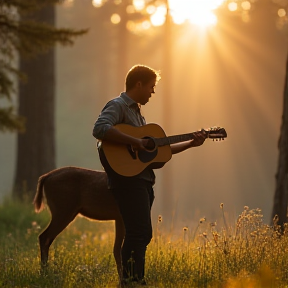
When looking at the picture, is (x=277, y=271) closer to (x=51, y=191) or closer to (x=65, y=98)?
(x=51, y=191)

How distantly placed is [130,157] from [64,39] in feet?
18.4

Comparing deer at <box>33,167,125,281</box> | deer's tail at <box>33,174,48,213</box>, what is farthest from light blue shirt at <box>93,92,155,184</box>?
deer's tail at <box>33,174,48,213</box>

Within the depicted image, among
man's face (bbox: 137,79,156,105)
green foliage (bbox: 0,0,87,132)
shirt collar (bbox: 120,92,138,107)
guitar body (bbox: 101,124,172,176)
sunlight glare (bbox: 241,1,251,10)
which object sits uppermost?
sunlight glare (bbox: 241,1,251,10)

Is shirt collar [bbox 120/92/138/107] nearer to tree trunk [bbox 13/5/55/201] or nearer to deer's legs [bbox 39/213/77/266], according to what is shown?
deer's legs [bbox 39/213/77/266]

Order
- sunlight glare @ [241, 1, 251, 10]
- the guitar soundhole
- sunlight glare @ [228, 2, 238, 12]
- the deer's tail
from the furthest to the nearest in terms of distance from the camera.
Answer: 1. sunlight glare @ [228, 2, 238, 12]
2. sunlight glare @ [241, 1, 251, 10]
3. the deer's tail
4. the guitar soundhole

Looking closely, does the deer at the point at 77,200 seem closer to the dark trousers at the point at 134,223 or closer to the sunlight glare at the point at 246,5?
the dark trousers at the point at 134,223

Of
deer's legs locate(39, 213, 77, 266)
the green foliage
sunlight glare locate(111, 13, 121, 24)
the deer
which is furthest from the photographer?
sunlight glare locate(111, 13, 121, 24)

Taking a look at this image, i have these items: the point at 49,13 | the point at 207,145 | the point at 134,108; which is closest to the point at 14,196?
the point at 49,13

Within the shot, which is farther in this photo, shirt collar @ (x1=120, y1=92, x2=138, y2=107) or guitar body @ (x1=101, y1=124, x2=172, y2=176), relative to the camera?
shirt collar @ (x1=120, y1=92, x2=138, y2=107)

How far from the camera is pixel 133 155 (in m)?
6.88

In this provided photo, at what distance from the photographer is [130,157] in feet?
22.5

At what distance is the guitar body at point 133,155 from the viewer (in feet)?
22.3

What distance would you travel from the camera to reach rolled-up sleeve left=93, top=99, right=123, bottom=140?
669cm

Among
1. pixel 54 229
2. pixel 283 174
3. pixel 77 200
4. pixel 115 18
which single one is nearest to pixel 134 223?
pixel 77 200
